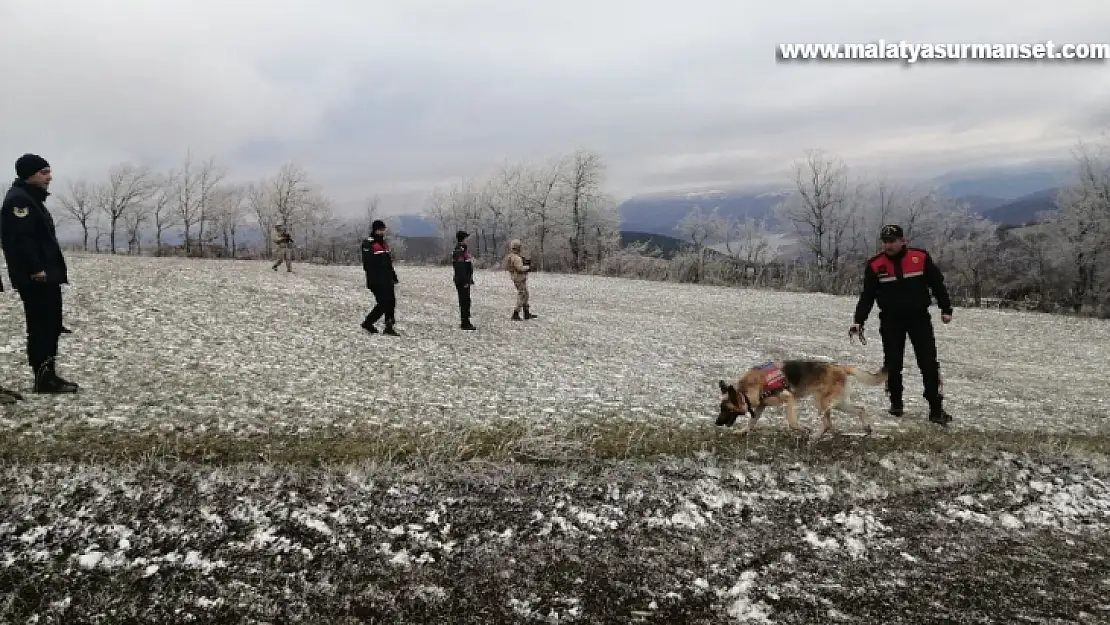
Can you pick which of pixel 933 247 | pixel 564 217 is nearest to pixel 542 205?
pixel 564 217

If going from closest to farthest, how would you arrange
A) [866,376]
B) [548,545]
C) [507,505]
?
[548,545] → [507,505] → [866,376]

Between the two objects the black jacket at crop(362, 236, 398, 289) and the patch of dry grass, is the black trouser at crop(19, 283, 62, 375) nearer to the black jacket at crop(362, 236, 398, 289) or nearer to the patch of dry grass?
the patch of dry grass

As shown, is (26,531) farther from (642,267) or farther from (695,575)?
(642,267)

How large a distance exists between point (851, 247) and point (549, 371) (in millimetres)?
85829

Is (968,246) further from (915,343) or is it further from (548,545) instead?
(548,545)

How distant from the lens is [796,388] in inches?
319

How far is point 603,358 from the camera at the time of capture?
16.4m

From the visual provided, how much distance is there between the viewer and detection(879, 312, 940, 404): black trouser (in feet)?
30.5

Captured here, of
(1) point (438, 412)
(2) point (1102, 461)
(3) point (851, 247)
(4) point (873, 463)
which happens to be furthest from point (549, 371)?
(3) point (851, 247)

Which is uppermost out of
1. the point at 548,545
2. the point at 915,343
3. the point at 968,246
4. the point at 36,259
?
the point at 968,246

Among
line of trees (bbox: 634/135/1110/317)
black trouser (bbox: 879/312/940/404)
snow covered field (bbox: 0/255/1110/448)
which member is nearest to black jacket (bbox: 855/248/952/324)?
black trouser (bbox: 879/312/940/404)

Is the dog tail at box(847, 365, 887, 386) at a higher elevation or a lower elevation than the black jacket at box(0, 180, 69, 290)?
lower

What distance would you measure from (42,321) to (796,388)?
35.7 ft

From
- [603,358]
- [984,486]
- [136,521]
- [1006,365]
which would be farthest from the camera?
[1006,365]
